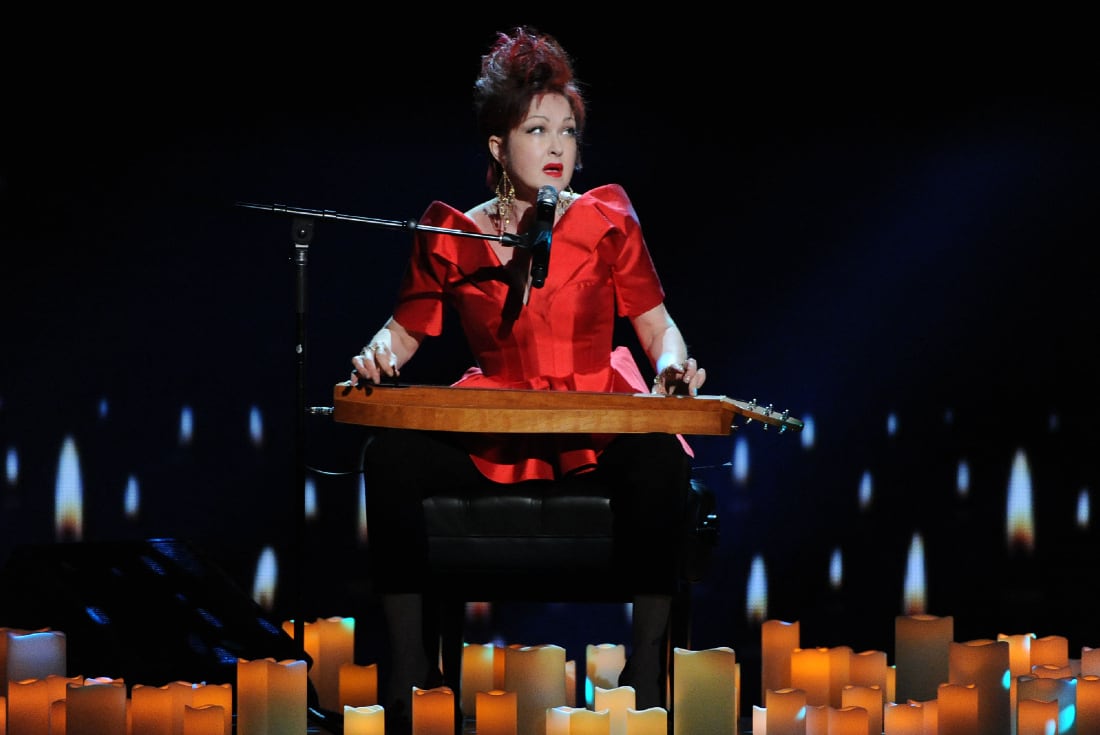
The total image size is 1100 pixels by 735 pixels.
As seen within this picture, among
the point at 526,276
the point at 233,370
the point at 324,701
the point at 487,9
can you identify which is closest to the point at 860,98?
the point at 487,9

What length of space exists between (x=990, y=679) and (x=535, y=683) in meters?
0.70

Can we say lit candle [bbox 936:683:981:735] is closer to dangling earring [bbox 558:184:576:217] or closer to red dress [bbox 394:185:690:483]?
red dress [bbox 394:185:690:483]

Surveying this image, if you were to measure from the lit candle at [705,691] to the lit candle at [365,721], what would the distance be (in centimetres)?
43

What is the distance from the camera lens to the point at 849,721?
2.17 m

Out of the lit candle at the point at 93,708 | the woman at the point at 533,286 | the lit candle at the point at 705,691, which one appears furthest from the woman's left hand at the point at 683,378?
the lit candle at the point at 93,708

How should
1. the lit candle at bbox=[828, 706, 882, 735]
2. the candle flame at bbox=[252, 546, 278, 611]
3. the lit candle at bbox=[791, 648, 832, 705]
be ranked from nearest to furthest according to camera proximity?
1. the lit candle at bbox=[828, 706, 882, 735]
2. the lit candle at bbox=[791, 648, 832, 705]
3. the candle flame at bbox=[252, 546, 278, 611]

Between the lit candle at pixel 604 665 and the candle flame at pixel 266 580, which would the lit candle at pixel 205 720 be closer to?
the lit candle at pixel 604 665

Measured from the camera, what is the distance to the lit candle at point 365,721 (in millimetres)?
2148

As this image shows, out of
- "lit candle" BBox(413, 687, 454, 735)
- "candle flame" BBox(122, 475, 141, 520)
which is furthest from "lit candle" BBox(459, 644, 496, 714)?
"candle flame" BBox(122, 475, 141, 520)

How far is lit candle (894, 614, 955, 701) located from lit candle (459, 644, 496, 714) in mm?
694

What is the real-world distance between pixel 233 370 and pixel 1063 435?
196 centimetres

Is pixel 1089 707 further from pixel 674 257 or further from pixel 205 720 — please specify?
pixel 674 257

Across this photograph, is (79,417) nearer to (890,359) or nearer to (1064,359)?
(890,359)

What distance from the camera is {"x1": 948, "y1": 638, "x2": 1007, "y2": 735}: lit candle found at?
2.30 meters
